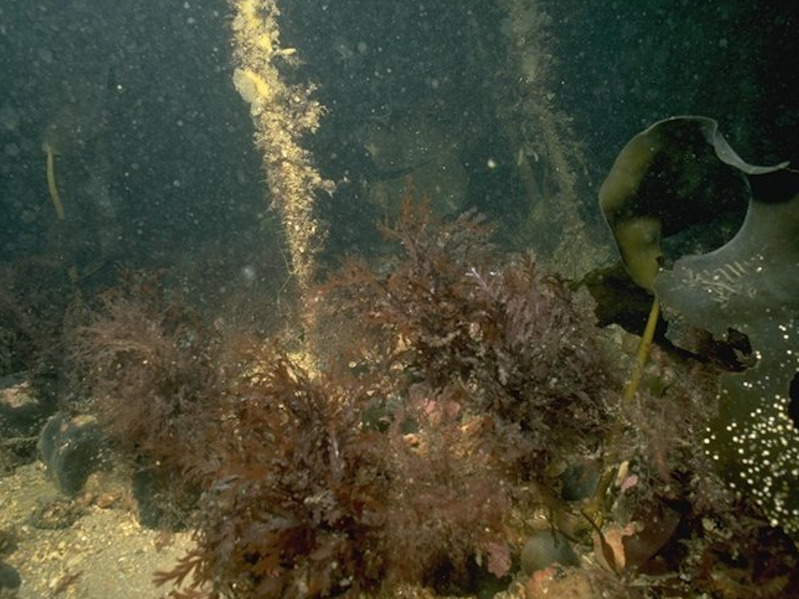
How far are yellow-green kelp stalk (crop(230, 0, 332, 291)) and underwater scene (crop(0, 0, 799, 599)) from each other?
0.04 metres

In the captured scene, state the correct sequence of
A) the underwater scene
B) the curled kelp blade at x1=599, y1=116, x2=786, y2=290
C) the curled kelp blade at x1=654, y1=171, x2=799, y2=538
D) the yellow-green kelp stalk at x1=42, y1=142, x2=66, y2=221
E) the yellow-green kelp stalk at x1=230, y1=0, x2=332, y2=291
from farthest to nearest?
the yellow-green kelp stalk at x1=42, y1=142, x2=66, y2=221 < the yellow-green kelp stalk at x1=230, y1=0, x2=332, y2=291 < the curled kelp blade at x1=599, y1=116, x2=786, y2=290 < the underwater scene < the curled kelp blade at x1=654, y1=171, x2=799, y2=538

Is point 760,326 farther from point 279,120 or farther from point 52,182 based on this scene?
point 52,182

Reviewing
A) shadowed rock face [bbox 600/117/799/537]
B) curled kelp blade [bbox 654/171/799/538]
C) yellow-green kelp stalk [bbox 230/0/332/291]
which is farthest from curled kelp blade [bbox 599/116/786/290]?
→ yellow-green kelp stalk [bbox 230/0/332/291]

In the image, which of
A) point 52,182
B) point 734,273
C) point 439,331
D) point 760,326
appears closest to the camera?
point 760,326

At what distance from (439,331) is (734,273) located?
1.73 metres

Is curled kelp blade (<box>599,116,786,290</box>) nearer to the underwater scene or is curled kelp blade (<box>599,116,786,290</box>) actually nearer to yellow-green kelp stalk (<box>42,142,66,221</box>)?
the underwater scene

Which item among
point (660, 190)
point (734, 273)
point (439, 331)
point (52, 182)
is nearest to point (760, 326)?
point (734, 273)

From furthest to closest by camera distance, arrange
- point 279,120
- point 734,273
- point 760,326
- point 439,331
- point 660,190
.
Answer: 1. point 279,120
2. point 439,331
3. point 660,190
4. point 734,273
5. point 760,326

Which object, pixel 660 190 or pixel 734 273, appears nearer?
pixel 734 273

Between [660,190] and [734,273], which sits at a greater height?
[660,190]

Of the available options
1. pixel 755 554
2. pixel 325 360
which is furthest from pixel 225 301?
pixel 755 554

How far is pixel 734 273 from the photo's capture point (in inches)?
98.7

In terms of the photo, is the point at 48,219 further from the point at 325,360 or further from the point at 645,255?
the point at 645,255

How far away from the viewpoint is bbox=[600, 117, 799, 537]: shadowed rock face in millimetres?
2240
